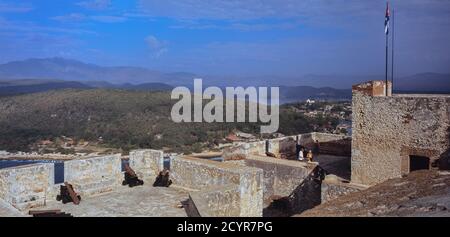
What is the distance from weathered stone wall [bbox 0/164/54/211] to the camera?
10766 mm

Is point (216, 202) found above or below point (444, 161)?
below

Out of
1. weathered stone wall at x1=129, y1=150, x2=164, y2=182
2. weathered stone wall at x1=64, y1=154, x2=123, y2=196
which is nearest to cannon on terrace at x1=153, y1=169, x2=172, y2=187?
weathered stone wall at x1=129, y1=150, x2=164, y2=182

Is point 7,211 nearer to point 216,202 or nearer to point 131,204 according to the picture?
point 131,204

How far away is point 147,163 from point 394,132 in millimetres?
6386

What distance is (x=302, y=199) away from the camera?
46.1 ft

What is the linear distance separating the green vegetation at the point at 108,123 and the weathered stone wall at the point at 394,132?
135ft

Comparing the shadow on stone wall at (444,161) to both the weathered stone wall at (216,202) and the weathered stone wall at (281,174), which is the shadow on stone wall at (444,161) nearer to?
the weathered stone wall at (281,174)

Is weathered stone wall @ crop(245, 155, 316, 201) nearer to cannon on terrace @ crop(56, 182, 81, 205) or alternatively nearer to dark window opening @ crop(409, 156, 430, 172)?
dark window opening @ crop(409, 156, 430, 172)

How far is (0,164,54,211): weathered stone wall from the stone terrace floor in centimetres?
31

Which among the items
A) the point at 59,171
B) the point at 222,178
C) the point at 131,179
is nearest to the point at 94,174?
the point at 131,179

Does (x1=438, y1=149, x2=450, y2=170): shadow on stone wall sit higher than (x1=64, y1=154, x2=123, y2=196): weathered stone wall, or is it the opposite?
(x1=438, y1=149, x2=450, y2=170): shadow on stone wall
